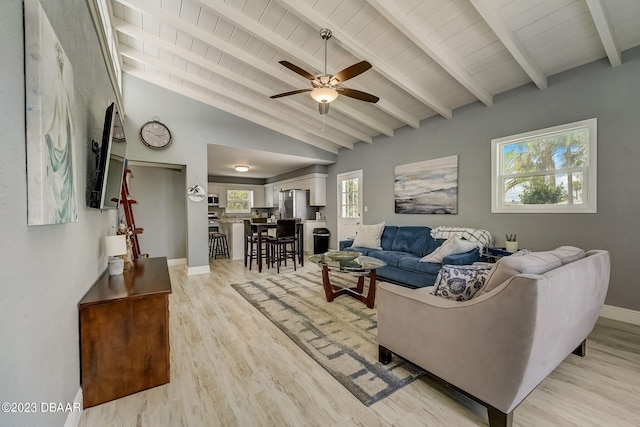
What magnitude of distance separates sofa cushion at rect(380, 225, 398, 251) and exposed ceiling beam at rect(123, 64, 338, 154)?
2721 millimetres

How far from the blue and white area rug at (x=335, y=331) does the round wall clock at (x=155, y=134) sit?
286 centimetres

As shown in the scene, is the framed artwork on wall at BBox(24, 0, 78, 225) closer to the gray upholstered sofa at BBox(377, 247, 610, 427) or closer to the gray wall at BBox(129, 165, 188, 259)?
the gray upholstered sofa at BBox(377, 247, 610, 427)

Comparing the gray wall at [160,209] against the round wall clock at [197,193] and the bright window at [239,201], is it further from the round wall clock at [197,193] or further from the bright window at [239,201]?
the bright window at [239,201]

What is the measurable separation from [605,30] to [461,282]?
112 inches

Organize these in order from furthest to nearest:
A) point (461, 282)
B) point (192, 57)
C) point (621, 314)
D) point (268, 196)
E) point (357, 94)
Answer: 1. point (268, 196)
2. point (192, 57)
3. point (357, 94)
4. point (621, 314)
5. point (461, 282)

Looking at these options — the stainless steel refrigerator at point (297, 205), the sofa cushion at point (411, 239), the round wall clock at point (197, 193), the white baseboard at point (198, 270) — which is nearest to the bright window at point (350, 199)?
the stainless steel refrigerator at point (297, 205)

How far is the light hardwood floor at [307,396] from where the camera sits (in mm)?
1450

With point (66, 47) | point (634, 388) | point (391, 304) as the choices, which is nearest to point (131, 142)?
point (66, 47)

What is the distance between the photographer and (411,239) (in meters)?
4.35

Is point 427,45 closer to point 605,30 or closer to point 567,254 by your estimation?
point 605,30

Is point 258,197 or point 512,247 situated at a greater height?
point 258,197

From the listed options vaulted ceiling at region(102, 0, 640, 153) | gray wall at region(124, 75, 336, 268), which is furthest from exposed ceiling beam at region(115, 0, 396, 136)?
gray wall at region(124, 75, 336, 268)

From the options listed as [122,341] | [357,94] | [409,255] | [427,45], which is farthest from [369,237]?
[122,341]

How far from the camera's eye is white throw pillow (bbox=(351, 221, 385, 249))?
15.1 ft
